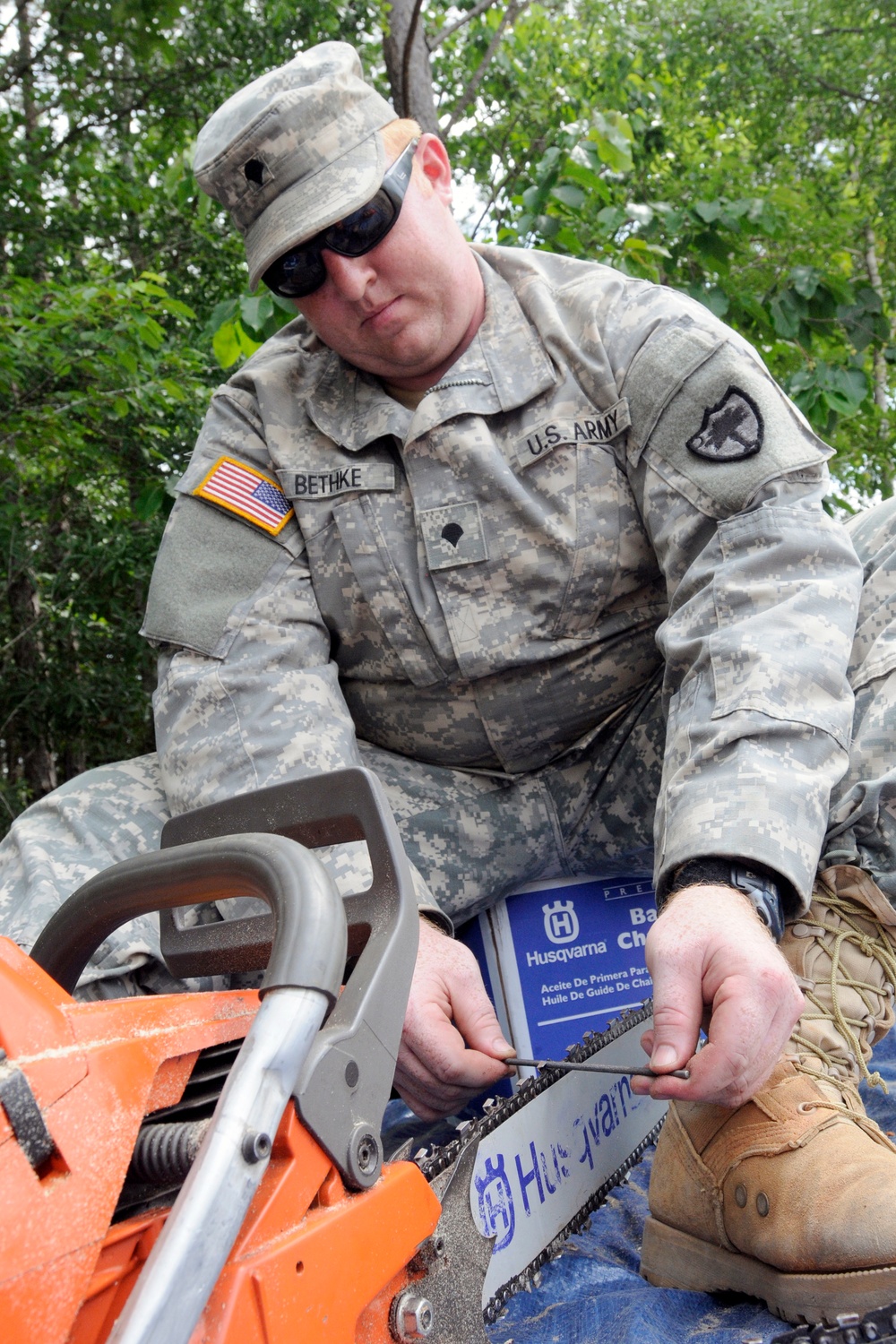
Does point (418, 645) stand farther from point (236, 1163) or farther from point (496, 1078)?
point (236, 1163)

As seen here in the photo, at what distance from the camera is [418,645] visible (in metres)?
2.19

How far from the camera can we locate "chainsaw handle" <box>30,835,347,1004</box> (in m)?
0.91

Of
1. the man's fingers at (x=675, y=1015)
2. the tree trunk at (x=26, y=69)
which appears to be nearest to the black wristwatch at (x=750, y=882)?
the man's fingers at (x=675, y=1015)

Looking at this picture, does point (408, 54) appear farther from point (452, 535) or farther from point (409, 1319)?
point (409, 1319)

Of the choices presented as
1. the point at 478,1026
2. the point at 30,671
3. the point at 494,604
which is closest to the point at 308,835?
the point at 478,1026

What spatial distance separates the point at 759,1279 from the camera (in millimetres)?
1402

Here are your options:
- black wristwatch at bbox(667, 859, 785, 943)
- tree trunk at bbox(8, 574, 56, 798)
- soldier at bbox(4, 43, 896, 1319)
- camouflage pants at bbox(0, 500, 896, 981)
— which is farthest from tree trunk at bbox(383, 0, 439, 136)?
black wristwatch at bbox(667, 859, 785, 943)

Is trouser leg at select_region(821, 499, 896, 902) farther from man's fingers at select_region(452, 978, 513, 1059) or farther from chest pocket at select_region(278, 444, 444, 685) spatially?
chest pocket at select_region(278, 444, 444, 685)

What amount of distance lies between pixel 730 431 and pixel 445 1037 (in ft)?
3.63

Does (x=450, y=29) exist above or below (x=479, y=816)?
above

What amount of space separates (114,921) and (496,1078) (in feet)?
2.19

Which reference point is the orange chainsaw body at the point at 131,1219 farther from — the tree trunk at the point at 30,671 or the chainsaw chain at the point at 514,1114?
the tree trunk at the point at 30,671

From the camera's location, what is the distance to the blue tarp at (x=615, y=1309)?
4.46 ft

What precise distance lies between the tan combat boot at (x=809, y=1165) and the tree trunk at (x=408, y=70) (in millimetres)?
3534
